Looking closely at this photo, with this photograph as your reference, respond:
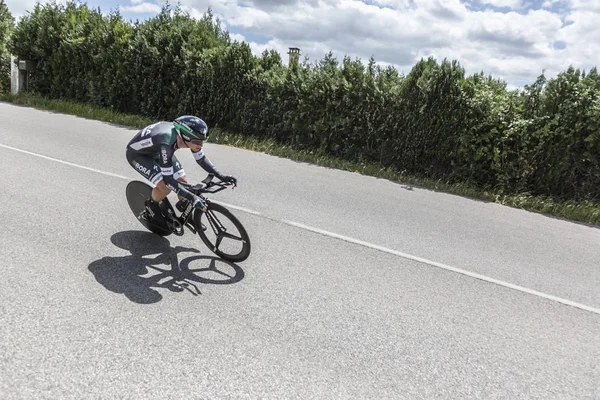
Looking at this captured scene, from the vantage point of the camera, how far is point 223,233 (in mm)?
5023

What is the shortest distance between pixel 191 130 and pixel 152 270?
148cm

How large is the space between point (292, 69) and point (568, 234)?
794cm

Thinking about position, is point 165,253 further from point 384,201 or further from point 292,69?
point 292,69

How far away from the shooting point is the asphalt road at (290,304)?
10.5ft

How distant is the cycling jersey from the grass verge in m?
6.31

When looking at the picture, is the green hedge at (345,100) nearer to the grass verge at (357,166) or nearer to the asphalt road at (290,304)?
the grass verge at (357,166)

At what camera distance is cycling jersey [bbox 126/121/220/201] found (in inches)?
185

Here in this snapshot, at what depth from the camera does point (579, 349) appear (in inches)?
159

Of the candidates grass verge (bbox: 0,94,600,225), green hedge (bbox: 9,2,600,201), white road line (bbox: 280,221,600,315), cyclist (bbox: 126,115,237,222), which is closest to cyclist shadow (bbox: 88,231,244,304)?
cyclist (bbox: 126,115,237,222)

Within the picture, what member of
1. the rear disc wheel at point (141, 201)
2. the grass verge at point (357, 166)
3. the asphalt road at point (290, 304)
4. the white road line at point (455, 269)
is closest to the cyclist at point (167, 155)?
the rear disc wheel at point (141, 201)

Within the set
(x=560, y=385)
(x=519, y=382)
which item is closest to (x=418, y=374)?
(x=519, y=382)

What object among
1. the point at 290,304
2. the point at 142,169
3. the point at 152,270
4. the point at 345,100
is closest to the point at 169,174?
the point at 142,169

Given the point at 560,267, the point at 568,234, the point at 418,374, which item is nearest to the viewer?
the point at 418,374

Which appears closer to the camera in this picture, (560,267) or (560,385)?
(560,385)
